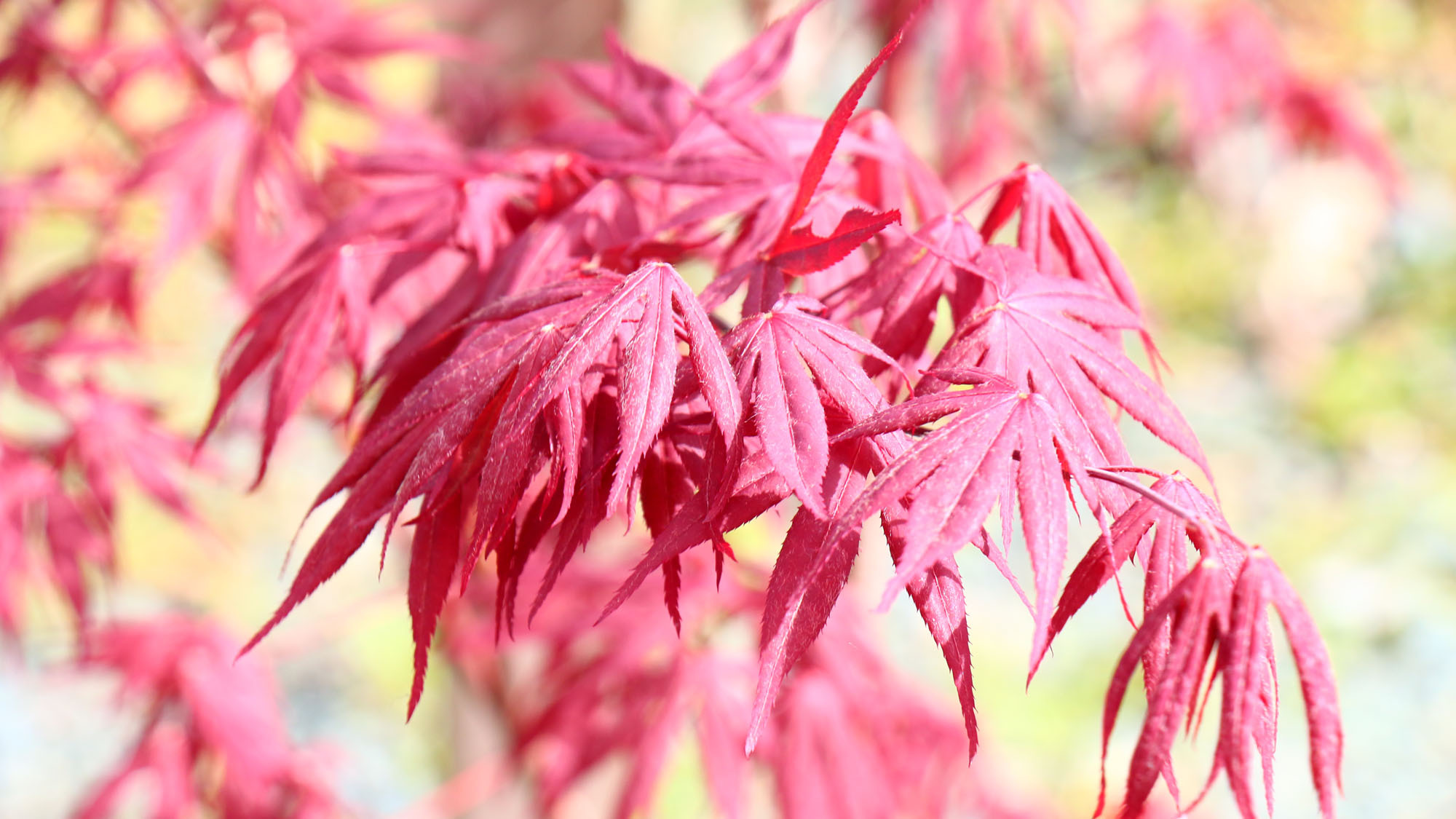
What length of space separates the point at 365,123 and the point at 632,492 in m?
3.81

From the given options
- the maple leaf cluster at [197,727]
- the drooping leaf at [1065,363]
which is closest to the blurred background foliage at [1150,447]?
the maple leaf cluster at [197,727]

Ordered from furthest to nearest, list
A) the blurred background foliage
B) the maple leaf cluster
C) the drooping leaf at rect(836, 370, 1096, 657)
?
the blurred background foliage < the maple leaf cluster < the drooping leaf at rect(836, 370, 1096, 657)

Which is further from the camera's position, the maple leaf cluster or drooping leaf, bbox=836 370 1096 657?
the maple leaf cluster

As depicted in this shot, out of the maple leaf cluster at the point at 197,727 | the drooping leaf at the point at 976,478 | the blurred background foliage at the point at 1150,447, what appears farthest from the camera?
the blurred background foliage at the point at 1150,447

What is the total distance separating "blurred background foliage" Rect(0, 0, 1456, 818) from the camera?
9.07ft

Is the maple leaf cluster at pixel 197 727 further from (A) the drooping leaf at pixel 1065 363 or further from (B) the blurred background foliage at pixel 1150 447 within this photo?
A: (A) the drooping leaf at pixel 1065 363

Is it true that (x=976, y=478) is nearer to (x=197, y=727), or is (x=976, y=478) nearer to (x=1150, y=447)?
(x=197, y=727)

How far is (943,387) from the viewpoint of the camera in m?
0.51

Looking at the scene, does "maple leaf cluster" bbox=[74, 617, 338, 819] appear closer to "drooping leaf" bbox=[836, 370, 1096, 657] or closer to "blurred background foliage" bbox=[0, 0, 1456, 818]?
"blurred background foliage" bbox=[0, 0, 1456, 818]

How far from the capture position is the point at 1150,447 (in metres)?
3.76

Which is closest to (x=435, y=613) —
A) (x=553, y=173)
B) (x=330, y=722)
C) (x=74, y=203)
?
(x=553, y=173)

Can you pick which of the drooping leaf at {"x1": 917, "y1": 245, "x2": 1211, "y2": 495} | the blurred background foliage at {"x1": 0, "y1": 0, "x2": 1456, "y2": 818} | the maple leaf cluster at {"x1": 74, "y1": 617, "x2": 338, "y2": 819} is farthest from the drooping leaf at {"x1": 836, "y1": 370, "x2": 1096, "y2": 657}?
the blurred background foliage at {"x1": 0, "y1": 0, "x2": 1456, "y2": 818}

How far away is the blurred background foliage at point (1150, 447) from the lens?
276 centimetres

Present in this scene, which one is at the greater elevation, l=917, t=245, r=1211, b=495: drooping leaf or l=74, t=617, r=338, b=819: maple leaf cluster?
l=917, t=245, r=1211, b=495: drooping leaf
